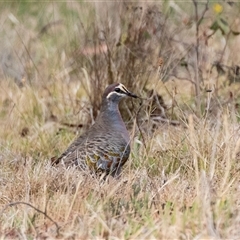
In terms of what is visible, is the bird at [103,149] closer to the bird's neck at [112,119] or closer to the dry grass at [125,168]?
the bird's neck at [112,119]

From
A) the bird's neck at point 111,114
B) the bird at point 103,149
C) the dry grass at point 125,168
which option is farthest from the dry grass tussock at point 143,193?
the bird's neck at point 111,114

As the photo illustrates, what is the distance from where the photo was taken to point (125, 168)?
5684 millimetres

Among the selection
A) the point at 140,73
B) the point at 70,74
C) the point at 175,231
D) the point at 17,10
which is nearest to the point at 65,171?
the point at 175,231

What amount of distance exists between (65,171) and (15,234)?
0.81m

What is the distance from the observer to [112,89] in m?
6.20

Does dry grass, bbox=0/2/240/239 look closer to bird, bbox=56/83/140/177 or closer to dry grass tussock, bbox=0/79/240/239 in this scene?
dry grass tussock, bbox=0/79/240/239

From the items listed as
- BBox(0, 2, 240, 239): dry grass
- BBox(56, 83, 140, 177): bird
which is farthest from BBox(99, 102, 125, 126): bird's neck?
BBox(0, 2, 240, 239): dry grass

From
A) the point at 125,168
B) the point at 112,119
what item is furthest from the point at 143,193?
the point at 112,119

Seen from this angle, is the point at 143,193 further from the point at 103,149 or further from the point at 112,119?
the point at 112,119

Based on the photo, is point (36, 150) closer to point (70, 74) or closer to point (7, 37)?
point (70, 74)

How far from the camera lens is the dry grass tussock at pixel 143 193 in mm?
3984

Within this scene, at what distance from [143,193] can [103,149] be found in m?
0.99

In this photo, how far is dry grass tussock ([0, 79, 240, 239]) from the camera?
398cm

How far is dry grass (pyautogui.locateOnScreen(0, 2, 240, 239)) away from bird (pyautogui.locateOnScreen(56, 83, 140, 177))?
11 centimetres
